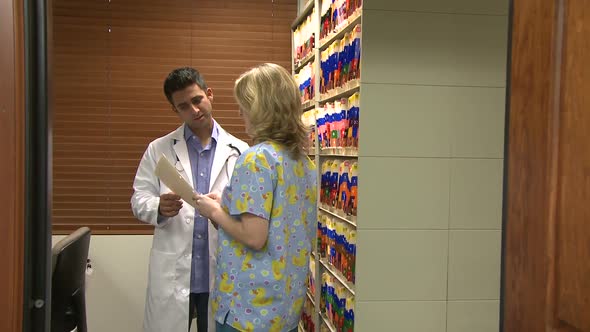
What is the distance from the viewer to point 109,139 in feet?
13.0

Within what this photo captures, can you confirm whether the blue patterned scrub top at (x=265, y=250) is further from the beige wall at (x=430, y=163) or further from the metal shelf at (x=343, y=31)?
the metal shelf at (x=343, y=31)

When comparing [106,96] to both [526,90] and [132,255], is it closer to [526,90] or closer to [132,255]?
[132,255]

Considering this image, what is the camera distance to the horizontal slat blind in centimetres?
391

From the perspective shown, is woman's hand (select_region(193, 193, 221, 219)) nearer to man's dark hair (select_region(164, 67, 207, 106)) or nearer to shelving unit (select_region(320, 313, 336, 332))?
man's dark hair (select_region(164, 67, 207, 106))

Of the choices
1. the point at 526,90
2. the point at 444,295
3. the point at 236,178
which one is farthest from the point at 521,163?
the point at 444,295

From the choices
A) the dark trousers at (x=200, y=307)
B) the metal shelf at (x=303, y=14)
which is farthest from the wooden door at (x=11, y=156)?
the metal shelf at (x=303, y=14)

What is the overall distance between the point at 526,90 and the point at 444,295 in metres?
1.67

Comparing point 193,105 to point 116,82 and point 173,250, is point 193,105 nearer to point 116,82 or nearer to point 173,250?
point 173,250

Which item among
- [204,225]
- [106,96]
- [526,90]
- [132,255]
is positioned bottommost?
[132,255]

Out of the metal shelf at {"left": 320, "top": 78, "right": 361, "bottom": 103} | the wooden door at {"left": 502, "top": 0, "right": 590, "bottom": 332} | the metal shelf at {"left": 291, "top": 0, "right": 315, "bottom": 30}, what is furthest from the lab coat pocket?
the metal shelf at {"left": 291, "top": 0, "right": 315, "bottom": 30}

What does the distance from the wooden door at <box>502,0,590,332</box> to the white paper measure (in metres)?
1.31

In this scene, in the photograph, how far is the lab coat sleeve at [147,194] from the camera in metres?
2.51

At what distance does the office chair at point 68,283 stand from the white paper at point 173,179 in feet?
1.43

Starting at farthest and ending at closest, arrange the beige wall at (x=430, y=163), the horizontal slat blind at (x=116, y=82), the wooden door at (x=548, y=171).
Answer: the horizontal slat blind at (x=116, y=82) < the beige wall at (x=430, y=163) < the wooden door at (x=548, y=171)
